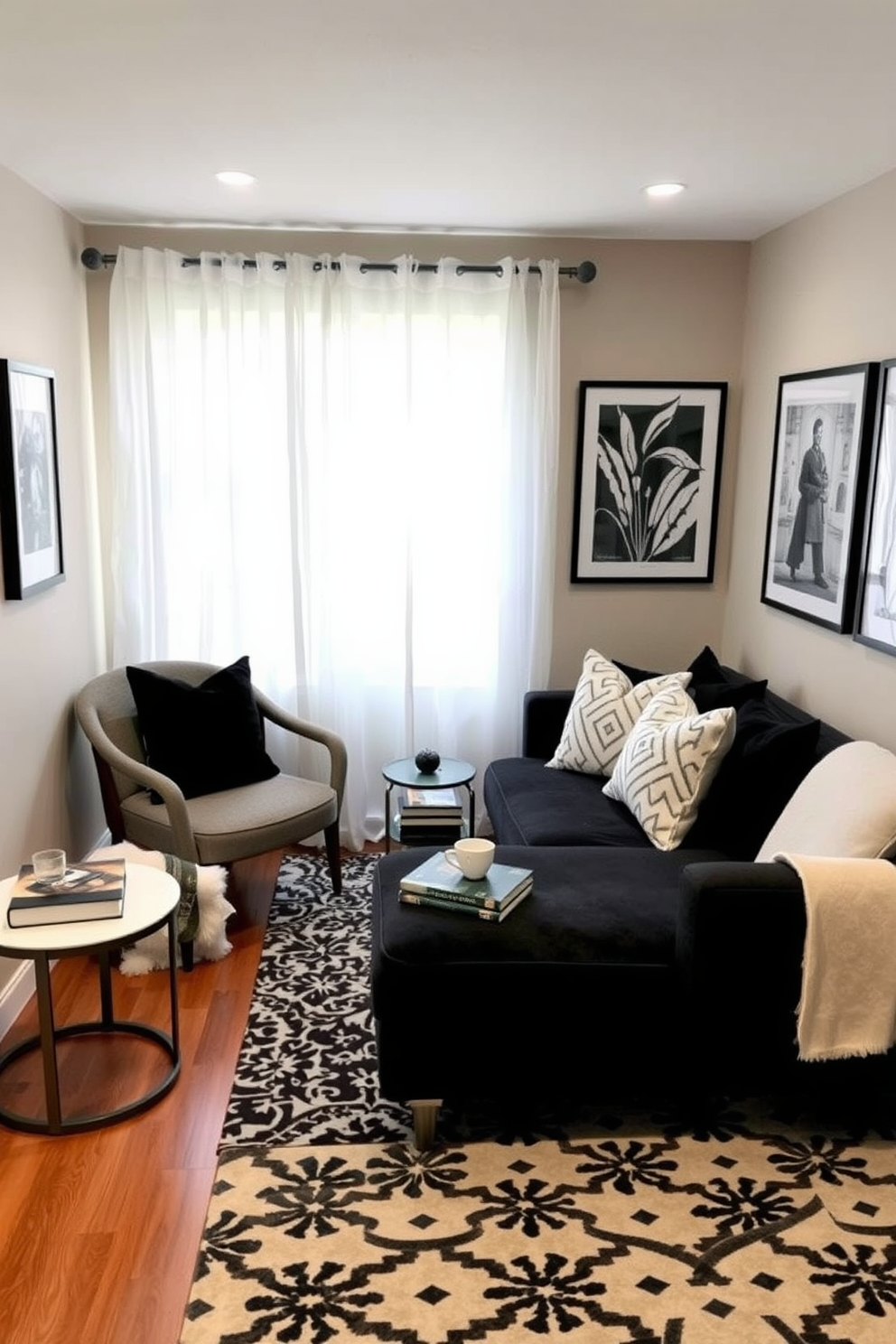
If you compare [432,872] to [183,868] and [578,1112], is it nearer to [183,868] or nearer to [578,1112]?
[578,1112]

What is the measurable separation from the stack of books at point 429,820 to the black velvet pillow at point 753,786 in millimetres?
995

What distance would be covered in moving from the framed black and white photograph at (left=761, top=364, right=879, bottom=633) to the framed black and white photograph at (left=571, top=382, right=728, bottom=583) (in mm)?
441

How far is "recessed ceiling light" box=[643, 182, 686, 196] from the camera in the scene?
3.40 metres

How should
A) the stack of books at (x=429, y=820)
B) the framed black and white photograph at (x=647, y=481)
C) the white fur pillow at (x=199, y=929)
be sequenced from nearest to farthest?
the white fur pillow at (x=199, y=929) → the stack of books at (x=429, y=820) → the framed black and white photograph at (x=647, y=481)

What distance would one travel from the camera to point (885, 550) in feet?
10.5

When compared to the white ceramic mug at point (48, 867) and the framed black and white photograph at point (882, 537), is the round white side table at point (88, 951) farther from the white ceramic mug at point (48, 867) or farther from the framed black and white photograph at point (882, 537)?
the framed black and white photograph at point (882, 537)

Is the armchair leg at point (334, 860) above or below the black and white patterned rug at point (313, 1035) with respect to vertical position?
above

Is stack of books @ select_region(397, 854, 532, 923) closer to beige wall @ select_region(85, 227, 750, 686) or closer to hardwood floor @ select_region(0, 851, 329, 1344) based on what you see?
hardwood floor @ select_region(0, 851, 329, 1344)

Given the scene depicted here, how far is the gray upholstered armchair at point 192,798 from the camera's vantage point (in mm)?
3578

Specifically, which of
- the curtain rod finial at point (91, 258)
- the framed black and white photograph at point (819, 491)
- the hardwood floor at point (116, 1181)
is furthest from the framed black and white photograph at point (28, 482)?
the framed black and white photograph at point (819, 491)

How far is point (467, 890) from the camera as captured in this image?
273cm

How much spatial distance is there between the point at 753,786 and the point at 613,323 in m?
2.13

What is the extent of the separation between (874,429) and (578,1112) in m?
2.18

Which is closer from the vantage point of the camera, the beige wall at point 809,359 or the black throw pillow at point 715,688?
the beige wall at point 809,359
